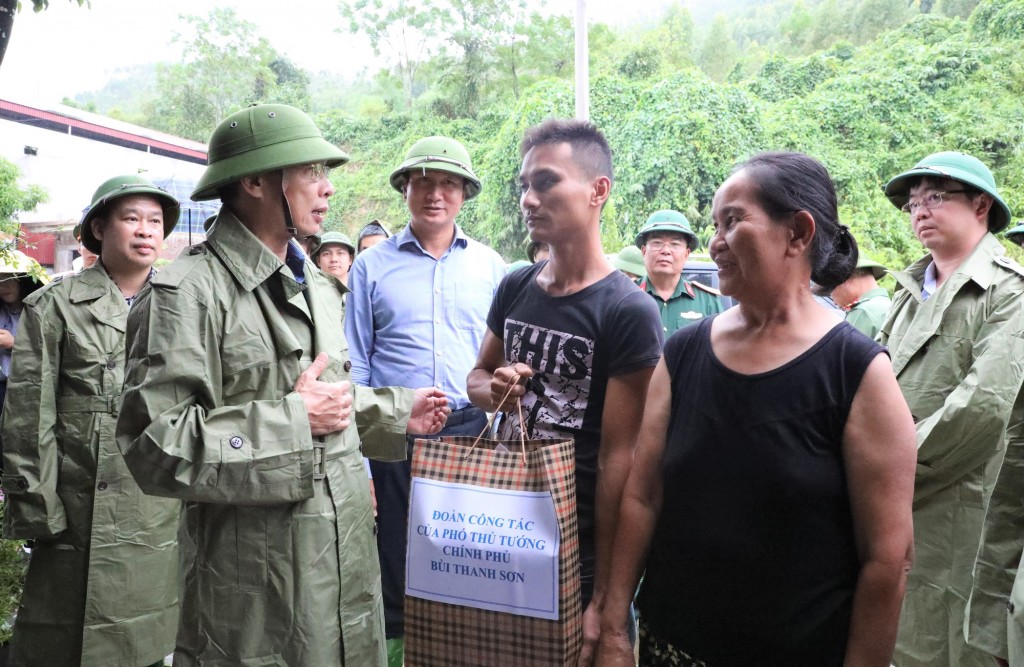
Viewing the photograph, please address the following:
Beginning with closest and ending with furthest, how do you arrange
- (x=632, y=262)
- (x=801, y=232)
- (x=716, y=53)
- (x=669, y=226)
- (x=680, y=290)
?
(x=801, y=232)
(x=669, y=226)
(x=680, y=290)
(x=632, y=262)
(x=716, y=53)

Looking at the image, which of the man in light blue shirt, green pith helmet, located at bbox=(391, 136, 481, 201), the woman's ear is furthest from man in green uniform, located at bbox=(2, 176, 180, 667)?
the woman's ear

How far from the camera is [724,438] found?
170 cm

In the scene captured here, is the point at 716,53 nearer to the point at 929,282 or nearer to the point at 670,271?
the point at 670,271

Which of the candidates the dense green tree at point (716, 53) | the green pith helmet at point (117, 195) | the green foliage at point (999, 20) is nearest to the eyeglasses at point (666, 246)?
the green pith helmet at point (117, 195)

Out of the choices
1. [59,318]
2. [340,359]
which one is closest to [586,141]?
[340,359]

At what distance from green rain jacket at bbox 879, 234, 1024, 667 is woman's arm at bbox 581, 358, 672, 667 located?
1.53m

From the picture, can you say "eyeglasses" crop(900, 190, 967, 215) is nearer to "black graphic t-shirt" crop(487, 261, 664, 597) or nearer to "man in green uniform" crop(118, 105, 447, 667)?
"black graphic t-shirt" crop(487, 261, 664, 597)

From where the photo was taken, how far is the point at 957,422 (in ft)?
9.40

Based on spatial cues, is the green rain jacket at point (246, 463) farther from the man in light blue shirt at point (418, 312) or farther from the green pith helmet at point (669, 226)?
the green pith helmet at point (669, 226)

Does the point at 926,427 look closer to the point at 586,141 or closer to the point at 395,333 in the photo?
the point at 586,141

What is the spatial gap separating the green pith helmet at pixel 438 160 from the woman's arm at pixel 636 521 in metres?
2.10

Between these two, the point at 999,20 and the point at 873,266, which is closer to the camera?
the point at 873,266

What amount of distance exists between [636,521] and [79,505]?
2.44m

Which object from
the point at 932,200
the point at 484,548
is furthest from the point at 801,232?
the point at 932,200
